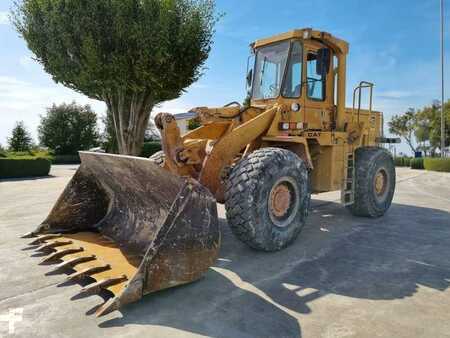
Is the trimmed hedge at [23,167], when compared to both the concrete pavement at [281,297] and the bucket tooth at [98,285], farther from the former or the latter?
the bucket tooth at [98,285]

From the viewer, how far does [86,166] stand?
4.58 metres

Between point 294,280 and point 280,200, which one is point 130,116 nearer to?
point 280,200

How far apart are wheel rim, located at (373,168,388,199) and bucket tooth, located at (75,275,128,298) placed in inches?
202

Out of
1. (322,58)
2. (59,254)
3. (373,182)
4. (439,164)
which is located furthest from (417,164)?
(59,254)

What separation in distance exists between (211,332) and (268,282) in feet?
3.43

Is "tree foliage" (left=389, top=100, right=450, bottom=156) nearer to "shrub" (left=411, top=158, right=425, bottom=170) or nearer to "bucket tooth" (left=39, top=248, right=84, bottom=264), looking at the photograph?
Result: "shrub" (left=411, top=158, right=425, bottom=170)

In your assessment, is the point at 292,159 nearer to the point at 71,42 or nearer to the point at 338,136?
the point at 338,136

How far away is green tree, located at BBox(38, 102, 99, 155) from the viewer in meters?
32.7

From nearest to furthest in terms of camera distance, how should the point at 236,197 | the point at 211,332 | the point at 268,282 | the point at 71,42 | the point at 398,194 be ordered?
the point at 211,332
the point at 268,282
the point at 236,197
the point at 398,194
the point at 71,42

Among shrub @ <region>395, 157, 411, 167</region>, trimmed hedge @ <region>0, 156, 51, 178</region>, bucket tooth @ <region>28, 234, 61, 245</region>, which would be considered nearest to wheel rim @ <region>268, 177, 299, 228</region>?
bucket tooth @ <region>28, 234, 61, 245</region>

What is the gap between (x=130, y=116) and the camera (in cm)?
1719

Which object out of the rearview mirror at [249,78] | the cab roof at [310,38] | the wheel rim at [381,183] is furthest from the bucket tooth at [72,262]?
the wheel rim at [381,183]

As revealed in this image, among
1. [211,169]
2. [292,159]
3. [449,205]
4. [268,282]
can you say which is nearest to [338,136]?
[292,159]

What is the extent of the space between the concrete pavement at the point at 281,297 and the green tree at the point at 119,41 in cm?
1110
